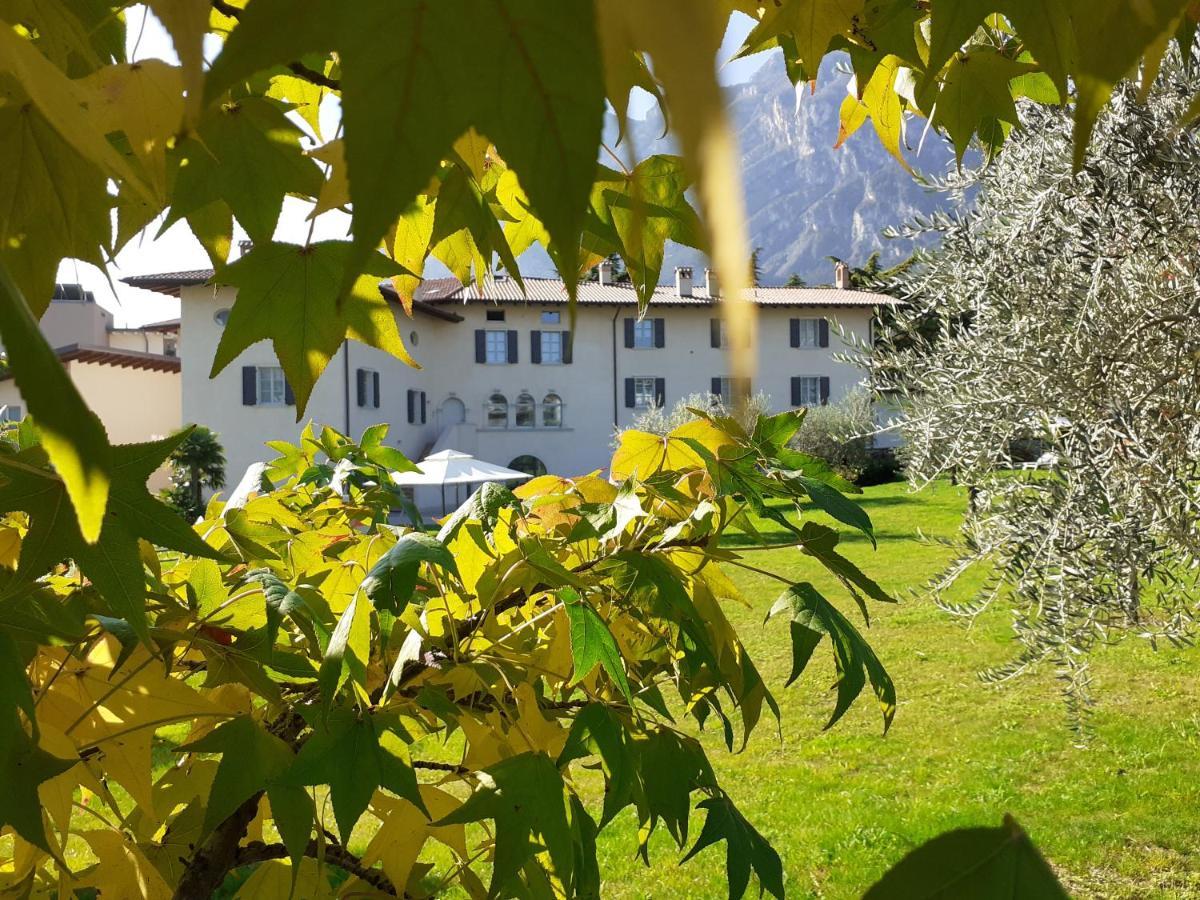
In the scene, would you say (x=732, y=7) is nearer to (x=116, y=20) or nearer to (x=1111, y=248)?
(x=116, y=20)

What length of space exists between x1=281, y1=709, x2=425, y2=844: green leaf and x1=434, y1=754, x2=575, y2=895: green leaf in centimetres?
7

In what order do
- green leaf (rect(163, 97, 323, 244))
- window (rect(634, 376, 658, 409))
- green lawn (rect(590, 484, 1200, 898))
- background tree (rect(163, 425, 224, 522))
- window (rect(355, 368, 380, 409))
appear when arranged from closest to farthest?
green leaf (rect(163, 97, 323, 244))
green lawn (rect(590, 484, 1200, 898))
background tree (rect(163, 425, 224, 522))
window (rect(355, 368, 380, 409))
window (rect(634, 376, 658, 409))

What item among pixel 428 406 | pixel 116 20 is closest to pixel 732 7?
pixel 116 20

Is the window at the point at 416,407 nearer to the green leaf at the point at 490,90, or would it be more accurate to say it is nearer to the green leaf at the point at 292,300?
the green leaf at the point at 292,300

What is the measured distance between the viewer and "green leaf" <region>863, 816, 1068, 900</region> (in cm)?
31

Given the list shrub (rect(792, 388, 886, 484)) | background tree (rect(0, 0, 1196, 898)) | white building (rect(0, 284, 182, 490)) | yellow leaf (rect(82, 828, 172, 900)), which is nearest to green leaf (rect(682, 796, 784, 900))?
background tree (rect(0, 0, 1196, 898))

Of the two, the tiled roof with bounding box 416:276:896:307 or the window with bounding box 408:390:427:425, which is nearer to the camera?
the tiled roof with bounding box 416:276:896:307

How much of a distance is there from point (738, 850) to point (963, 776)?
Answer: 4.59 meters

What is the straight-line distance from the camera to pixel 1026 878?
0.31 m

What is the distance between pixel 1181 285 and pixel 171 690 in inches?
181

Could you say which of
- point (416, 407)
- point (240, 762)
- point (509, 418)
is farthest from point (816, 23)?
point (509, 418)

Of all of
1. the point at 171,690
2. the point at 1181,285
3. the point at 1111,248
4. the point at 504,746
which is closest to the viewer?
the point at 171,690

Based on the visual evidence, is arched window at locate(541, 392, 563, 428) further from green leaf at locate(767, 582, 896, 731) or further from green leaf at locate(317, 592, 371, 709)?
green leaf at locate(317, 592, 371, 709)

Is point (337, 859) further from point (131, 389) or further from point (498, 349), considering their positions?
point (498, 349)
